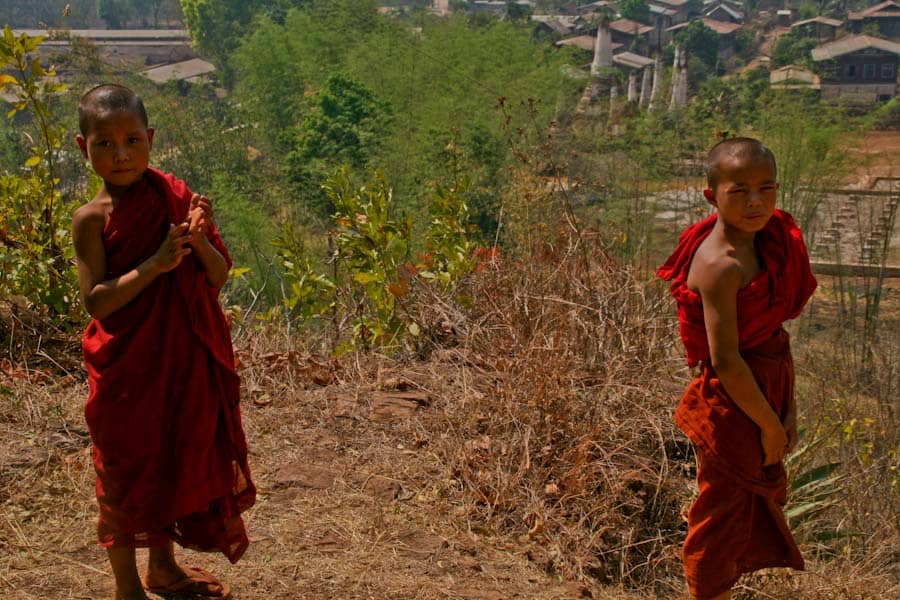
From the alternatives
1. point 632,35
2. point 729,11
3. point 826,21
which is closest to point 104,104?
point 826,21

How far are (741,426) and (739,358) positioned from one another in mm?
182

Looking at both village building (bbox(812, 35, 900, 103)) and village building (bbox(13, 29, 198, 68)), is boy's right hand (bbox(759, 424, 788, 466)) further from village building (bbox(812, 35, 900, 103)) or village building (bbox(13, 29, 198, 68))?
village building (bbox(13, 29, 198, 68))

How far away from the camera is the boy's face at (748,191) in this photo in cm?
194

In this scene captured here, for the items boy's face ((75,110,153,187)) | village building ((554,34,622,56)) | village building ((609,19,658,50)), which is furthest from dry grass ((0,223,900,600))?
village building ((609,19,658,50))

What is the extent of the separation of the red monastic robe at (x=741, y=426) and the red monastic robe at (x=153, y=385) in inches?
42.3

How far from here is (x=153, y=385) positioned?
2.03 meters

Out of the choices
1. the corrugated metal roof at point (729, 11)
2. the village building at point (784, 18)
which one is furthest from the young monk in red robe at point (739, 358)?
the corrugated metal roof at point (729, 11)

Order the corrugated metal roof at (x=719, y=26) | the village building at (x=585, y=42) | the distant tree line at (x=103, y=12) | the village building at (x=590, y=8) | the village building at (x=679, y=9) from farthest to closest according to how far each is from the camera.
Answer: the village building at (x=679, y=9), the village building at (x=590, y=8), the distant tree line at (x=103, y=12), the corrugated metal roof at (x=719, y=26), the village building at (x=585, y=42)

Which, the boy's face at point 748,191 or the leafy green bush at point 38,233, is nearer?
the boy's face at point 748,191

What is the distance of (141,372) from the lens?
2.02 meters

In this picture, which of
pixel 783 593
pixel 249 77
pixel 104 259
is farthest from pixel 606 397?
pixel 249 77

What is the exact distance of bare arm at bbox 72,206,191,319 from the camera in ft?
6.40

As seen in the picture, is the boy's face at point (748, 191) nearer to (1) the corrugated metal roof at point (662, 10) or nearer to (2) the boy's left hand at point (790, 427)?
(2) the boy's left hand at point (790, 427)

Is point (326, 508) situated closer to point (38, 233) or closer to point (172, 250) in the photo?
point (172, 250)
